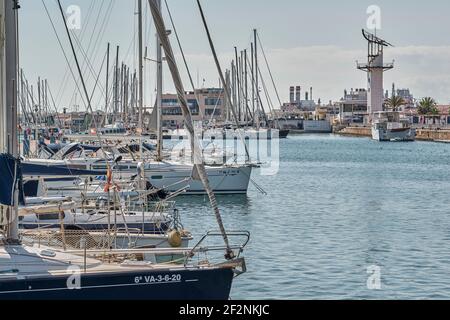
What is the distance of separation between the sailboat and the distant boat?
5910 inches

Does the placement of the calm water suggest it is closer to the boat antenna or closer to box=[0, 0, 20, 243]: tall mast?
the boat antenna

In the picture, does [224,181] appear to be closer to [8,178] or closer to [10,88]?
[10,88]

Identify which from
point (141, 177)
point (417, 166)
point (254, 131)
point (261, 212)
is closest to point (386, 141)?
point (254, 131)

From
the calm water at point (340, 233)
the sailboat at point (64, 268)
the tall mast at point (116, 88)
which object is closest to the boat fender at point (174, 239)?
the calm water at point (340, 233)

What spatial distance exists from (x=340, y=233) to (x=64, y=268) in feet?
73.5

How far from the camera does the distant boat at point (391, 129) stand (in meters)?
168

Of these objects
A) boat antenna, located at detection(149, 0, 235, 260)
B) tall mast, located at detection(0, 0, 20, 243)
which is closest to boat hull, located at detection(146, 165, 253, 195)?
tall mast, located at detection(0, 0, 20, 243)

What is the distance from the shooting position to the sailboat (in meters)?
18.2

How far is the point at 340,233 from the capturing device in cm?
3975

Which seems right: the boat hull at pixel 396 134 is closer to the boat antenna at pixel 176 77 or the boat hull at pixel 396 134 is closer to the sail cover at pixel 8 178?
the boat antenna at pixel 176 77

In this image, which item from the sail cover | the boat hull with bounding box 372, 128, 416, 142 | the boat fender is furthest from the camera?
the boat hull with bounding box 372, 128, 416, 142

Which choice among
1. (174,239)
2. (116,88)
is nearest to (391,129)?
(116,88)

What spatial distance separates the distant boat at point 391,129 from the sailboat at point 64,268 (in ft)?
493
